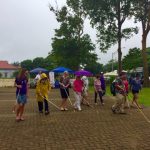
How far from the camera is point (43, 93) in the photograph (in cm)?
1794

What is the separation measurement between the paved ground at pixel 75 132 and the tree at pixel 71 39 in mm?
46172

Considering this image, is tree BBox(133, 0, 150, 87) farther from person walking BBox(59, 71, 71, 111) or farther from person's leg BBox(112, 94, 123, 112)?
person's leg BBox(112, 94, 123, 112)

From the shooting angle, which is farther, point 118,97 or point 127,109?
point 127,109

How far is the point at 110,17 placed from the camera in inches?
2125

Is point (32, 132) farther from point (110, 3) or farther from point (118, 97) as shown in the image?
point (110, 3)

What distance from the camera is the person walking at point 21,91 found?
1542cm

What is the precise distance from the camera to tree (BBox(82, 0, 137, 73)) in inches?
2064

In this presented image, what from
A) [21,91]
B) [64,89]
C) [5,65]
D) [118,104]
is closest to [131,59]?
[64,89]

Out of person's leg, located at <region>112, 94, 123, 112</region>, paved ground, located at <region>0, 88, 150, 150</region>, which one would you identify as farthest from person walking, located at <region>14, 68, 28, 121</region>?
person's leg, located at <region>112, 94, 123, 112</region>

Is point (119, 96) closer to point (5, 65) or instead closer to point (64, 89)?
point (64, 89)

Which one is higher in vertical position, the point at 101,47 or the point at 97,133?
the point at 101,47

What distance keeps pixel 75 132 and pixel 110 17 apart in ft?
139

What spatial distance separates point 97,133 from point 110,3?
41305 millimetres

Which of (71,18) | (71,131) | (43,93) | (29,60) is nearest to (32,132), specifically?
(71,131)
